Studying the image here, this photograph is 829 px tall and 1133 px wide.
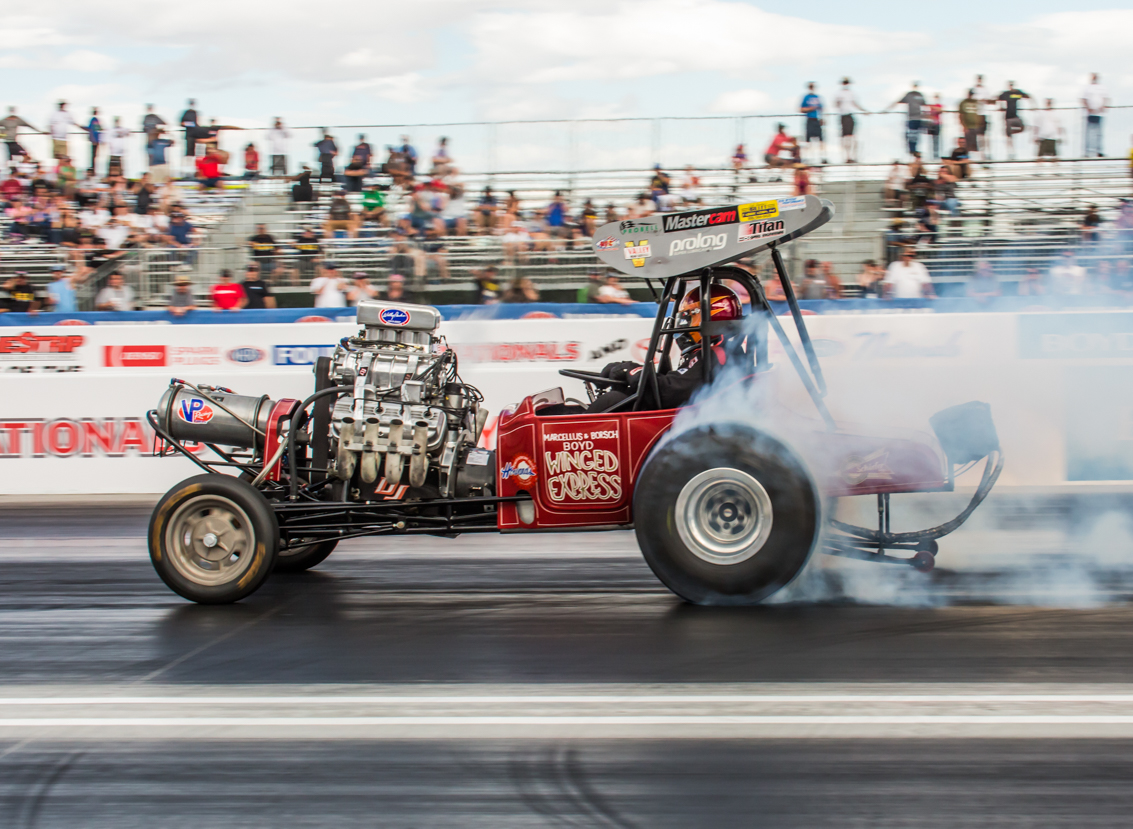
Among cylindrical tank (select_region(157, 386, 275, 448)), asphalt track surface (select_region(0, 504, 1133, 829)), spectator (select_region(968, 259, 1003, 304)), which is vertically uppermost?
spectator (select_region(968, 259, 1003, 304))

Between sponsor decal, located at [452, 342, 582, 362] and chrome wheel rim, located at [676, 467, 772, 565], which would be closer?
chrome wheel rim, located at [676, 467, 772, 565]

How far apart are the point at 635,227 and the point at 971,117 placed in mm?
9976

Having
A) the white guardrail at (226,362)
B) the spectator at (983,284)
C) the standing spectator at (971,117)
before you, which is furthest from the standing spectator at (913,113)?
the white guardrail at (226,362)

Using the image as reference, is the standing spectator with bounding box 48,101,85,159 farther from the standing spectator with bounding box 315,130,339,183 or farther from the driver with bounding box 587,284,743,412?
the driver with bounding box 587,284,743,412

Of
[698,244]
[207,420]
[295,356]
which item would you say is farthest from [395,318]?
[295,356]

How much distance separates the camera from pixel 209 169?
1485 centimetres

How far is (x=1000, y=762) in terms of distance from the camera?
3.51m

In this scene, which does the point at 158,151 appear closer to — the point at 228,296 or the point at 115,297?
the point at 115,297

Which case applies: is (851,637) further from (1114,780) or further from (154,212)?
(154,212)

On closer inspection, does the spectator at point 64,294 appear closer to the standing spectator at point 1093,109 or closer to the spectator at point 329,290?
the spectator at point 329,290

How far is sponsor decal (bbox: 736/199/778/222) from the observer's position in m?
5.31

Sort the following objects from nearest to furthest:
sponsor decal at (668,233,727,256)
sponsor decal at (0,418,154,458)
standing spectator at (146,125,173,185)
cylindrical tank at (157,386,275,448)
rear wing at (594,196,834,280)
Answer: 1. rear wing at (594,196,834,280)
2. sponsor decal at (668,233,727,256)
3. cylindrical tank at (157,386,275,448)
4. sponsor decal at (0,418,154,458)
5. standing spectator at (146,125,173,185)

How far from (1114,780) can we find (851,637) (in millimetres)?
1533

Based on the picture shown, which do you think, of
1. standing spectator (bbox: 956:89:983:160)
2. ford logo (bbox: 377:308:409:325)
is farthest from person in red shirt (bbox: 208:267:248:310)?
standing spectator (bbox: 956:89:983:160)
